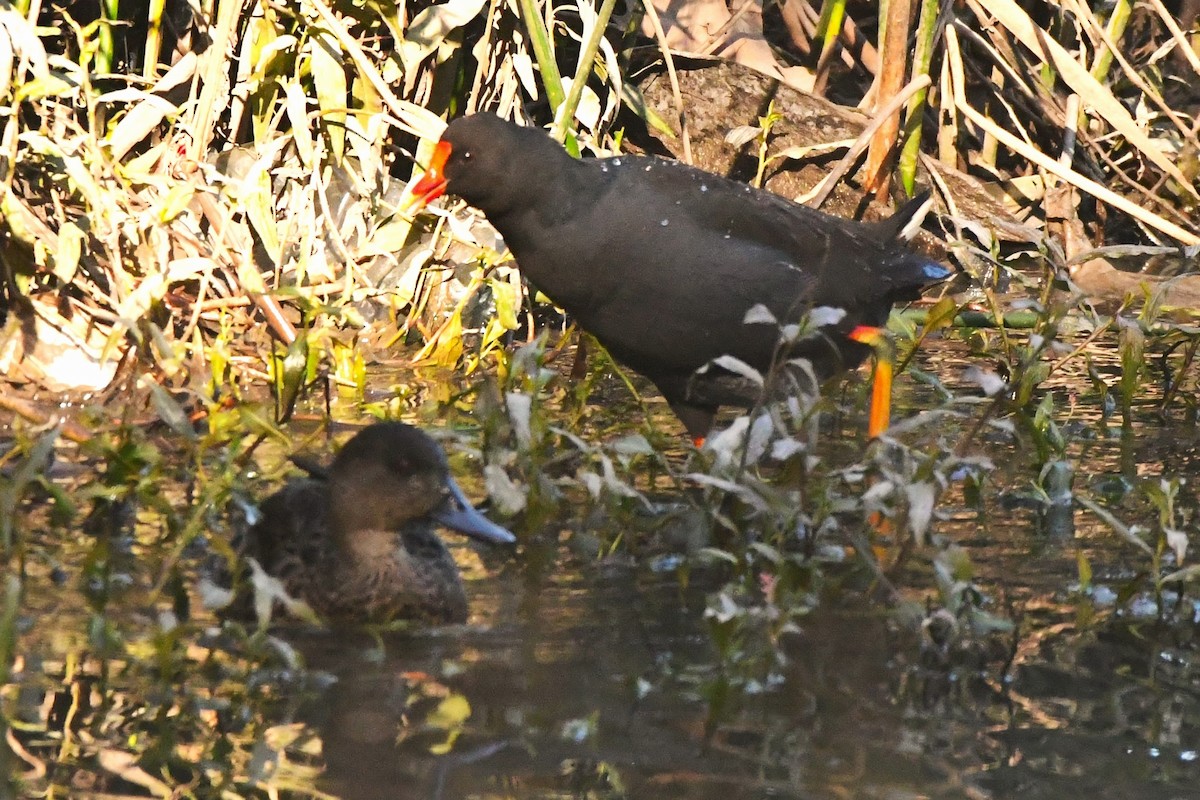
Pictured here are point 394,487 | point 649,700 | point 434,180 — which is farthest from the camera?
point 434,180

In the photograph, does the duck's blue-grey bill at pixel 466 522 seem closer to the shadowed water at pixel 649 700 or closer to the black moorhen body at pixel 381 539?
the black moorhen body at pixel 381 539

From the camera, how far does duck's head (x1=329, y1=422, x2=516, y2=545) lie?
360 cm

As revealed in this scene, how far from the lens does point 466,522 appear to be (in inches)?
144

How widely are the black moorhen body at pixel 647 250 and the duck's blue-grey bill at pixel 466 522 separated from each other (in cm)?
100

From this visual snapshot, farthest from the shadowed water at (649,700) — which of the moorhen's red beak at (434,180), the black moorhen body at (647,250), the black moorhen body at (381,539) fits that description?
the moorhen's red beak at (434,180)

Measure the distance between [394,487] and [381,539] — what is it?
12 cm

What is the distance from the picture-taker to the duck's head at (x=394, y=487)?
360 centimetres

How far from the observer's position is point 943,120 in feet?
25.2

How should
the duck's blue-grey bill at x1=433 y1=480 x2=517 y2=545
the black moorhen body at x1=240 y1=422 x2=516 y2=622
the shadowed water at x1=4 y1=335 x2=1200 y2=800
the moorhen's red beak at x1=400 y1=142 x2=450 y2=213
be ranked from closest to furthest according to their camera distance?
the shadowed water at x1=4 y1=335 x2=1200 y2=800 → the black moorhen body at x1=240 y1=422 x2=516 y2=622 → the duck's blue-grey bill at x1=433 y1=480 x2=517 y2=545 → the moorhen's red beak at x1=400 y1=142 x2=450 y2=213

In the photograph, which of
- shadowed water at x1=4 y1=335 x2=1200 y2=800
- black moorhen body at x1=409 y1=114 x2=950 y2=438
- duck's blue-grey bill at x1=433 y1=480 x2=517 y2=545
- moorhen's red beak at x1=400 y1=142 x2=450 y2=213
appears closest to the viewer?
shadowed water at x1=4 y1=335 x2=1200 y2=800

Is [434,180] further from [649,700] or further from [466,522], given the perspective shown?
[649,700]

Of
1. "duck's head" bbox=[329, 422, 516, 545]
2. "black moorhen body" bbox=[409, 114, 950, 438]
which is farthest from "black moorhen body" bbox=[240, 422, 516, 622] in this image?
"black moorhen body" bbox=[409, 114, 950, 438]

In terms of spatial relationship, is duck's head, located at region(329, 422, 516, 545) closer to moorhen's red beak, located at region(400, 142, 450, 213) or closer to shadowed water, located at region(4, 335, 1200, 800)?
shadowed water, located at region(4, 335, 1200, 800)

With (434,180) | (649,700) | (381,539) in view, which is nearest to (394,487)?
(381,539)
